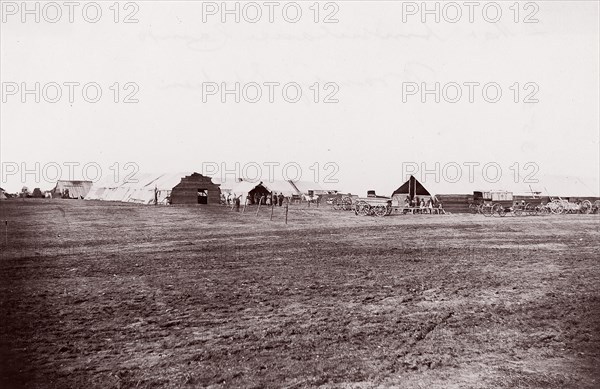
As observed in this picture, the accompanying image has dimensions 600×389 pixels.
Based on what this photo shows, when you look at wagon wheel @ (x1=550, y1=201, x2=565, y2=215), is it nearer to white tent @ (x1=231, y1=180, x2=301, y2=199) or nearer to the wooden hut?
the wooden hut

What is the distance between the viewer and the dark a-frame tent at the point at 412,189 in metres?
42.5

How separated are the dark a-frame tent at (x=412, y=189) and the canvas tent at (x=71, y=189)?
55.8 meters

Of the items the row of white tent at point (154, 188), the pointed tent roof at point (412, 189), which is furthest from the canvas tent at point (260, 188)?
the pointed tent roof at point (412, 189)

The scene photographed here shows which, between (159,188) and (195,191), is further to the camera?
(159,188)

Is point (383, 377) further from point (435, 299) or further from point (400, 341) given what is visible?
point (435, 299)

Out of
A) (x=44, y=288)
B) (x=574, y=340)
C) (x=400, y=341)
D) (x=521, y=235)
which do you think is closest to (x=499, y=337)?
(x=574, y=340)

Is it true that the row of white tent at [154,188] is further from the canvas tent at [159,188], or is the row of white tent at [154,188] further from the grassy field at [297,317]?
the grassy field at [297,317]

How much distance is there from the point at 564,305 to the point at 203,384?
6.68 metres

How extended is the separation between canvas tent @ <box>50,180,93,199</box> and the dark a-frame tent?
183 ft

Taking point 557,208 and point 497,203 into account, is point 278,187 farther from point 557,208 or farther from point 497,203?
point 557,208

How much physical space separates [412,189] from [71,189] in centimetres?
6126

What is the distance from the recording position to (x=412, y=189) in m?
42.6

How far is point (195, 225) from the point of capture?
22734mm

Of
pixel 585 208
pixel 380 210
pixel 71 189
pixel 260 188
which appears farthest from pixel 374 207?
pixel 71 189
